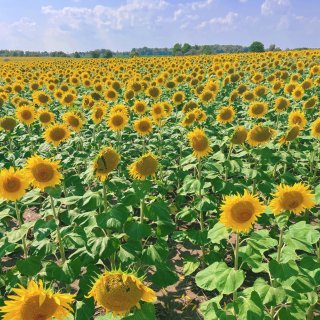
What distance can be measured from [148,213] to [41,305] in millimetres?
2343

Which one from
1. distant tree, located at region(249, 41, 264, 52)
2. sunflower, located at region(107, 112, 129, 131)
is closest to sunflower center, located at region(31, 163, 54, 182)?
sunflower, located at region(107, 112, 129, 131)

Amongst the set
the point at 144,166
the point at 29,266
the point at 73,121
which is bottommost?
the point at 29,266

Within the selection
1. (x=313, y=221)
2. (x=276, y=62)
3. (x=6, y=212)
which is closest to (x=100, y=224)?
(x=6, y=212)

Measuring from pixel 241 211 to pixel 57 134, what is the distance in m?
4.19

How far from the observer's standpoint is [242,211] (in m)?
3.50

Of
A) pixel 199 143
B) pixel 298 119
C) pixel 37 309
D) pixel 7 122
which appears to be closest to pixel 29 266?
pixel 37 309

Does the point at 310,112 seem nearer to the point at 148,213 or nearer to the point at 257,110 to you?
the point at 257,110

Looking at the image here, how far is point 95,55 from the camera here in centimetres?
6694

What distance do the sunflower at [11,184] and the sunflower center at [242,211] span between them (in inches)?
92.3

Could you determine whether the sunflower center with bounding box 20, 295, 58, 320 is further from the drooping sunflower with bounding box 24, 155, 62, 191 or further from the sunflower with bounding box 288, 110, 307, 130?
the sunflower with bounding box 288, 110, 307, 130

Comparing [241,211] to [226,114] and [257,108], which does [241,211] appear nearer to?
[226,114]

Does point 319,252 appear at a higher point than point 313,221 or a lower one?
higher

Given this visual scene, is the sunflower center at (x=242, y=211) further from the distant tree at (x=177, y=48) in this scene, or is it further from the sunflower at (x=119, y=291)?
the distant tree at (x=177, y=48)

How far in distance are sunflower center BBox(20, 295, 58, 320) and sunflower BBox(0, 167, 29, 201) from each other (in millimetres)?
2006
